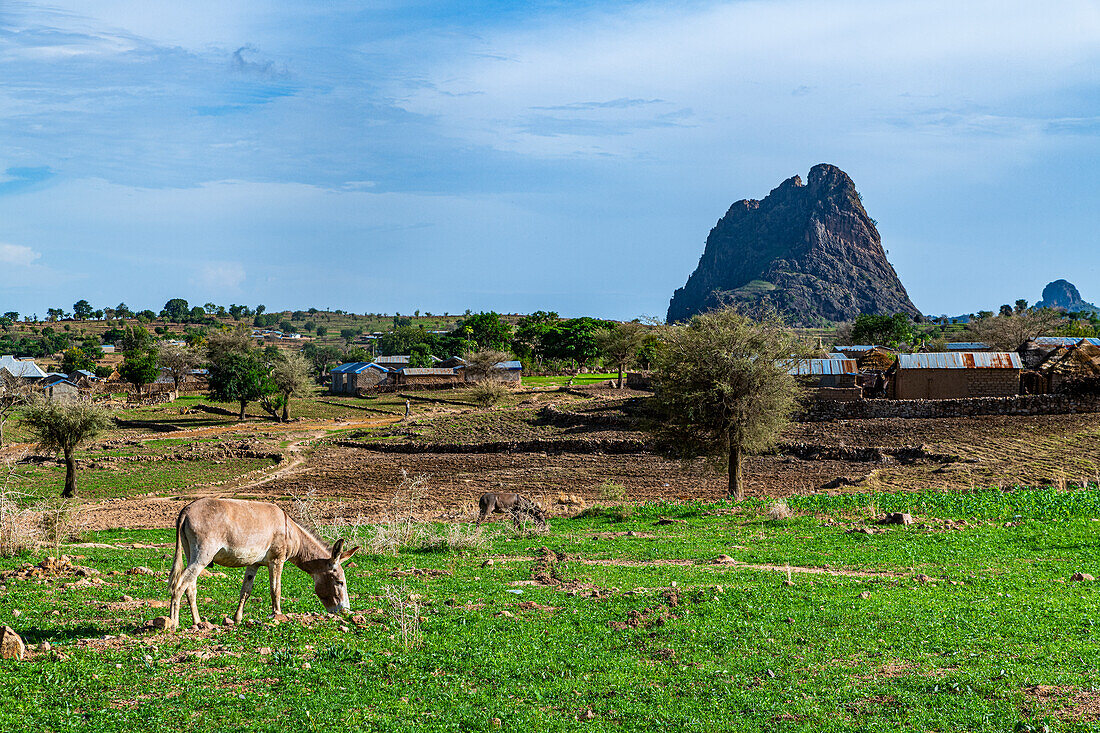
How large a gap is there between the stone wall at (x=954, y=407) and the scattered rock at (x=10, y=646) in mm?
40942

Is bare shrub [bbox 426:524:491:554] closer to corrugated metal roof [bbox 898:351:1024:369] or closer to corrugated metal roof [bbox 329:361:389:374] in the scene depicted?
corrugated metal roof [bbox 898:351:1024:369]

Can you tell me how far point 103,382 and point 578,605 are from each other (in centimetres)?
10364

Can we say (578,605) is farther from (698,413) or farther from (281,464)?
(281,464)

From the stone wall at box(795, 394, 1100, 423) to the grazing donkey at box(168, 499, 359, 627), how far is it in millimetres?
37164

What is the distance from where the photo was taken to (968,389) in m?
52.2

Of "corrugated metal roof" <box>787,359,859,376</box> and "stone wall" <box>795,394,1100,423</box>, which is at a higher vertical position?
"corrugated metal roof" <box>787,359,859,376</box>

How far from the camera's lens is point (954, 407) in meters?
48.1

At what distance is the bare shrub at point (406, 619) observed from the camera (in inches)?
416

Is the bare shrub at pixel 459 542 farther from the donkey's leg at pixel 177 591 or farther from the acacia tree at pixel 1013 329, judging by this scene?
the acacia tree at pixel 1013 329

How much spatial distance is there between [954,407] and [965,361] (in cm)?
575

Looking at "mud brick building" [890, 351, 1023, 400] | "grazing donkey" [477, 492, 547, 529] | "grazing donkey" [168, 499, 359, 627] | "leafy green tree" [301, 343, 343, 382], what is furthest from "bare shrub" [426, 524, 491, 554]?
"leafy green tree" [301, 343, 343, 382]

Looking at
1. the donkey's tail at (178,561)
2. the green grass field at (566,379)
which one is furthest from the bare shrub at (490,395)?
the donkey's tail at (178,561)

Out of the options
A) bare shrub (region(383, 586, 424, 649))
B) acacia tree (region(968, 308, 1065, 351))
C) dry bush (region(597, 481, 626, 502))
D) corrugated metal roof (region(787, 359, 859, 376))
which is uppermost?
acacia tree (region(968, 308, 1065, 351))

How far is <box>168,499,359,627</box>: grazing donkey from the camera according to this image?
423 inches
